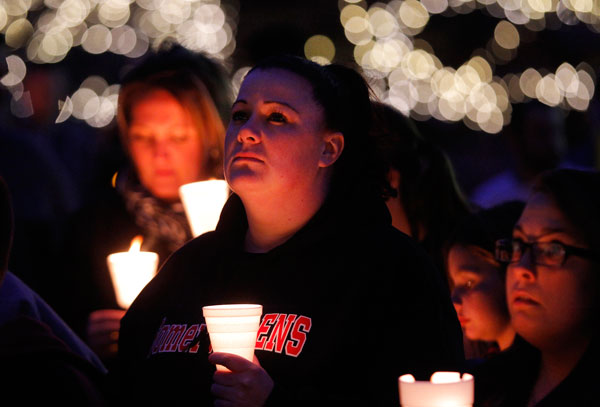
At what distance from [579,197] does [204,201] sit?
1.44m

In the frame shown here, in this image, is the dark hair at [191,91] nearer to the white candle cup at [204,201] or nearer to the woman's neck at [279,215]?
the white candle cup at [204,201]

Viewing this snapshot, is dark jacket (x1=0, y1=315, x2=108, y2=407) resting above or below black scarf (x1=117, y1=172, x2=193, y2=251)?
below

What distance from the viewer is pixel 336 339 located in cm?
264

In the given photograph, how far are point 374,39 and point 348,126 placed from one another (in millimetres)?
12963

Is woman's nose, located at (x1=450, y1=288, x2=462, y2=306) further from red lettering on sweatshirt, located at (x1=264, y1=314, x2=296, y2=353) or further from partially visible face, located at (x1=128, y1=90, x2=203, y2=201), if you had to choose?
red lettering on sweatshirt, located at (x1=264, y1=314, x2=296, y2=353)

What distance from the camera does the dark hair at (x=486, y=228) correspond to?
Answer: 4.05 meters

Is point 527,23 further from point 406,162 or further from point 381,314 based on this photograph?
point 381,314

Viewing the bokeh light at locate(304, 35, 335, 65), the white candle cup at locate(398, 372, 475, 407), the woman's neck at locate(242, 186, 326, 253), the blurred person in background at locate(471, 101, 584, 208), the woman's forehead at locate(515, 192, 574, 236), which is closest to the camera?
the white candle cup at locate(398, 372, 475, 407)

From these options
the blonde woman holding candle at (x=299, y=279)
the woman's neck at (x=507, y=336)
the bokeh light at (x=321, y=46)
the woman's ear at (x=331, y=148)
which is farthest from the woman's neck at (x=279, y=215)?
the bokeh light at (x=321, y=46)

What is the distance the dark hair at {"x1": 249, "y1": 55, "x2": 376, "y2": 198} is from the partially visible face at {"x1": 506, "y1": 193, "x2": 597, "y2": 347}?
65 centimetres

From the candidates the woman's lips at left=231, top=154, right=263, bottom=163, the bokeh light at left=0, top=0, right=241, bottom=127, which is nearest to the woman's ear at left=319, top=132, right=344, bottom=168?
the woman's lips at left=231, top=154, right=263, bottom=163

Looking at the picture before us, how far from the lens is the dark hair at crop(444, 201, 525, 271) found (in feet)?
13.3

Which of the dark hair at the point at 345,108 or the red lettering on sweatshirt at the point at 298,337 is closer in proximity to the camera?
the red lettering on sweatshirt at the point at 298,337

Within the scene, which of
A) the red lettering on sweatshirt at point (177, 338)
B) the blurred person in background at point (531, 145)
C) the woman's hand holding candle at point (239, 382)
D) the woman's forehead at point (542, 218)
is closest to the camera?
the woman's hand holding candle at point (239, 382)
